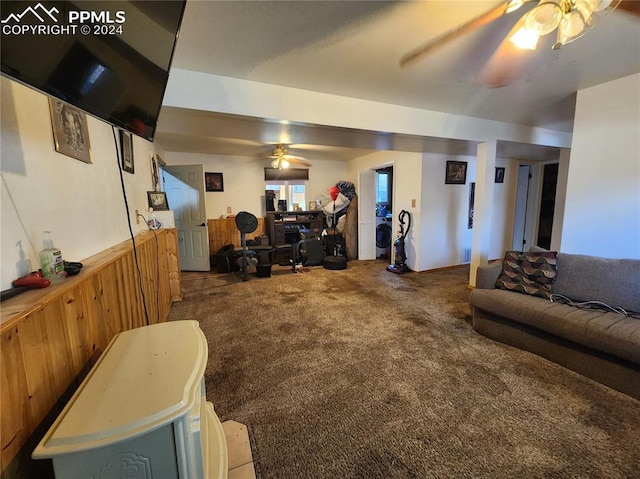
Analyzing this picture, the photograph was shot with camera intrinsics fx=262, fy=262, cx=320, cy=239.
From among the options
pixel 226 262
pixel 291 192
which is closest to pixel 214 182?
pixel 291 192

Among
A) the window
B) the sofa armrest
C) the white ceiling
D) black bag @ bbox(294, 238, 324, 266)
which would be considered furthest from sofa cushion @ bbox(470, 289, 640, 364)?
the window

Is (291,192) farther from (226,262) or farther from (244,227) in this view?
(226,262)

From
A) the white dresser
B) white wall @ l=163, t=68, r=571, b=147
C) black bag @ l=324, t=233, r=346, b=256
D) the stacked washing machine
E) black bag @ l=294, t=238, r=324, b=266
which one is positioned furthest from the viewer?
the stacked washing machine

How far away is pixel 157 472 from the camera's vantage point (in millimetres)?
692

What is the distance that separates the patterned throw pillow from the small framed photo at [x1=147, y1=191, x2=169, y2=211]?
374 centimetres

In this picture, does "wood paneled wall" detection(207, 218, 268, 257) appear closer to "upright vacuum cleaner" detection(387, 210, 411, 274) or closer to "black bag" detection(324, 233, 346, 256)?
"black bag" detection(324, 233, 346, 256)

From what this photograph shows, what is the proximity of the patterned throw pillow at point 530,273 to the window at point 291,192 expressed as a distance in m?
4.27

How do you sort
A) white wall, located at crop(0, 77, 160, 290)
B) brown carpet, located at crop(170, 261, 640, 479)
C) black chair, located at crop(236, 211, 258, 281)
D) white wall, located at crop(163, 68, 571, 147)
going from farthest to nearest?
black chair, located at crop(236, 211, 258, 281) → white wall, located at crop(163, 68, 571, 147) → brown carpet, located at crop(170, 261, 640, 479) → white wall, located at crop(0, 77, 160, 290)

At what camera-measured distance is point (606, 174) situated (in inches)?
95.6

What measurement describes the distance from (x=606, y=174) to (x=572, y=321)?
5.20ft

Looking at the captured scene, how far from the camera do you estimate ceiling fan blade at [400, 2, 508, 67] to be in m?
1.34

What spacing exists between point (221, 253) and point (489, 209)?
4.32 metres

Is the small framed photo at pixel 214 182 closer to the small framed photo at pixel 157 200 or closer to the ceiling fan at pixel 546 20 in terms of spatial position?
the small framed photo at pixel 157 200

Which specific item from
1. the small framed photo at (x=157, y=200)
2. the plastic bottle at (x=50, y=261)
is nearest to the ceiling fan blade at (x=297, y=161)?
the small framed photo at (x=157, y=200)
